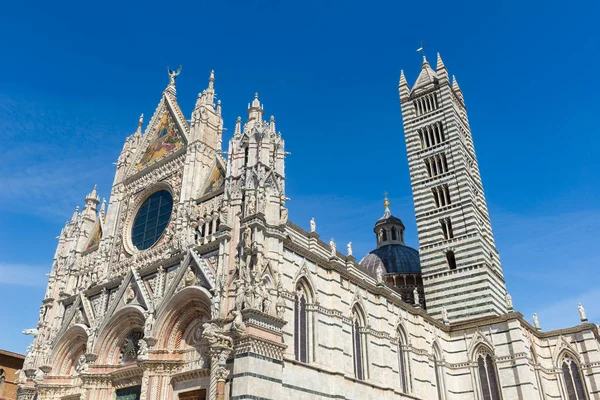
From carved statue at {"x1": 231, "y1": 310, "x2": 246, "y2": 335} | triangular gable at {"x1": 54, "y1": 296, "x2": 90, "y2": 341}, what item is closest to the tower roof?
carved statue at {"x1": 231, "y1": 310, "x2": 246, "y2": 335}

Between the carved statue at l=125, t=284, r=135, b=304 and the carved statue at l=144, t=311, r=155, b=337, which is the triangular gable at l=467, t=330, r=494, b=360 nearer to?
the carved statue at l=144, t=311, r=155, b=337

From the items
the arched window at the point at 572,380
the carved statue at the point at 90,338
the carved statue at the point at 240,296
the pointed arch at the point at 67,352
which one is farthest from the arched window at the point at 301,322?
the arched window at the point at 572,380

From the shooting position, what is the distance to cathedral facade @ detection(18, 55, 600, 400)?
18.3 meters

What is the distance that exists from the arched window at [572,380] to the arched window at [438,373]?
754cm

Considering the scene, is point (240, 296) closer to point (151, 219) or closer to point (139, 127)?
point (151, 219)

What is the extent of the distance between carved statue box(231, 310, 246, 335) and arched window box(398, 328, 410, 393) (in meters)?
10.7

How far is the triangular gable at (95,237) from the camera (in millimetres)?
28031

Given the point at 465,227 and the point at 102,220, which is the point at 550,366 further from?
the point at 102,220

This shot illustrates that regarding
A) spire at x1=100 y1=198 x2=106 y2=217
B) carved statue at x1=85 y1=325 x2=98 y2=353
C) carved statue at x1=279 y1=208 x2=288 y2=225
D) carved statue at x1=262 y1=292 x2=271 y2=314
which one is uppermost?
spire at x1=100 y1=198 x2=106 y2=217

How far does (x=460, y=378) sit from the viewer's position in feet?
90.9

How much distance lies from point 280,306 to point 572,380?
19996 mm

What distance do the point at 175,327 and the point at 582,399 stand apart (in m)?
22.2

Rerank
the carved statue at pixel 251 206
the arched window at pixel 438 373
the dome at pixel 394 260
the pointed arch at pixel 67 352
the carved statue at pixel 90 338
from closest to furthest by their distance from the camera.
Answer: the carved statue at pixel 251 206 < the carved statue at pixel 90 338 < the pointed arch at pixel 67 352 < the arched window at pixel 438 373 < the dome at pixel 394 260

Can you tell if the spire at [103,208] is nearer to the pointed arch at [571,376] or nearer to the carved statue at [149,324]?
the carved statue at [149,324]
